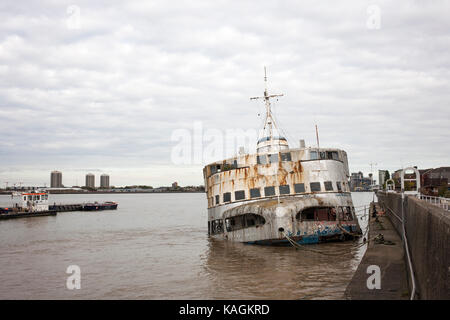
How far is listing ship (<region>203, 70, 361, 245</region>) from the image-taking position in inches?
894

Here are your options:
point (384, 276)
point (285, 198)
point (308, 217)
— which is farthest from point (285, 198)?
point (384, 276)

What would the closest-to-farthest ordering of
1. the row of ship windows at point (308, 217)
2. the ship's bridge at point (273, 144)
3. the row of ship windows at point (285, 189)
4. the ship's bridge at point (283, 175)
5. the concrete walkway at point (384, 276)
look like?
the concrete walkway at point (384, 276)
the row of ship windows at point (308, 217)
the row of ship windows at point (285, 189)
the ship's bridge at point (283, 175)
the ship's bridge at point (273, 144)

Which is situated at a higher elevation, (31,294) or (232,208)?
(232,208)

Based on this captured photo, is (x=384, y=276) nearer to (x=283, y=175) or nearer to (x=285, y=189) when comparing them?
(x=285, y=189)

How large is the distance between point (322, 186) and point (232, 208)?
610 centimetres

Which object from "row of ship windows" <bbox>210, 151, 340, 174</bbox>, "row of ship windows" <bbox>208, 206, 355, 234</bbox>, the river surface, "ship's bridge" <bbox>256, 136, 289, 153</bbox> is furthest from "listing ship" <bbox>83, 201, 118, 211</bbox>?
"row of ship windows" <bbox>208, 206, 355, 234</bbox>

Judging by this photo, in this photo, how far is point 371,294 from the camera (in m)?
10.9

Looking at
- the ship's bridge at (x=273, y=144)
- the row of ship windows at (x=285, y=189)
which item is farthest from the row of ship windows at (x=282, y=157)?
the ship's bridge at (x=273, y=144)

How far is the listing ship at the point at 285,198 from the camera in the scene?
22.7m

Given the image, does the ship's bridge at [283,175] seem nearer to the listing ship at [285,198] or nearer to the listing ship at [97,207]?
the listing ship at [285,198]

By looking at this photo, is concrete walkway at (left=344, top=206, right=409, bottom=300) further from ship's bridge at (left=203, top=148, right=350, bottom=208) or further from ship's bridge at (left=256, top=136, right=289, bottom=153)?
ship's bridge at (left=256, top=136, right=289, bottom=153)

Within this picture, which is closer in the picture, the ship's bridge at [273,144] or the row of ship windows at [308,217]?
the row of ship windows at [308,217]
